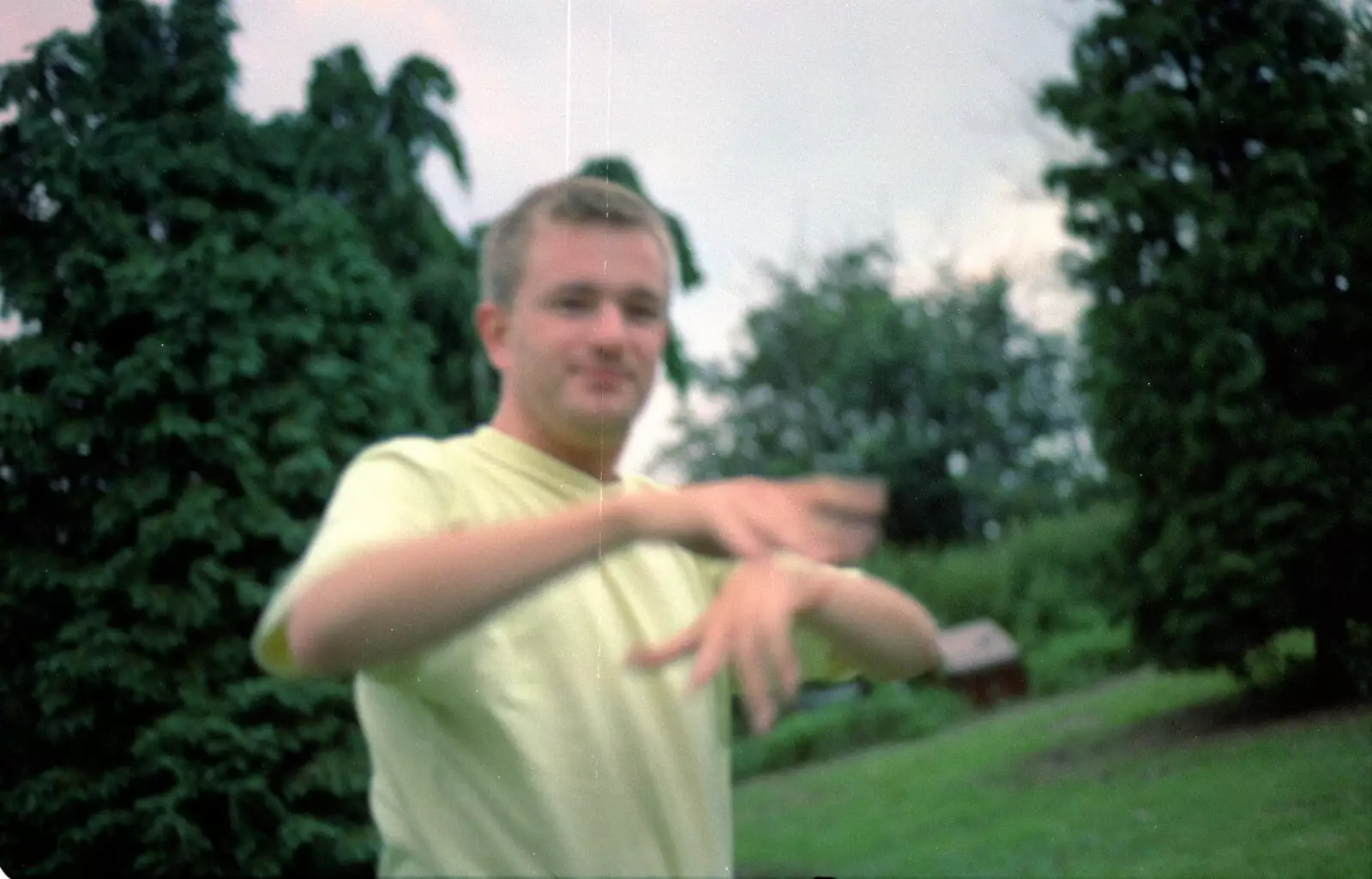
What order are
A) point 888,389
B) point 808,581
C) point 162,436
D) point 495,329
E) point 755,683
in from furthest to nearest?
point 162,436 < point 888,389 < point 495,329 < point 808,581 < point 755,683

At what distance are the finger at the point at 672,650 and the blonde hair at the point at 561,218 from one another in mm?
467

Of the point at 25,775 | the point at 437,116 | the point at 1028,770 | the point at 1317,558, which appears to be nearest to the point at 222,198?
the point at 437,116

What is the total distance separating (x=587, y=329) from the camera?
100 centimetres

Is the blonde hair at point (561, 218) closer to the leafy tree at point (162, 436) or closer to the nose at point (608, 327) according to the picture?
the nose at point (608, 327)

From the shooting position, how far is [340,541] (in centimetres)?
76

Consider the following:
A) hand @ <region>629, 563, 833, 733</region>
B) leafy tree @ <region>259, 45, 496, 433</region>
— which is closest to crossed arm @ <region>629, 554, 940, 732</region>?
hand @ <region>629, 563, 833, 733</region>

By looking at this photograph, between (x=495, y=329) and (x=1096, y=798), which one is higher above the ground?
(x=495, y=329)

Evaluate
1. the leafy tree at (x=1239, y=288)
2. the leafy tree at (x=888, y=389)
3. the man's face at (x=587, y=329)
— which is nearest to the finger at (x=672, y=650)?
the man's face at (x=587, y=329)

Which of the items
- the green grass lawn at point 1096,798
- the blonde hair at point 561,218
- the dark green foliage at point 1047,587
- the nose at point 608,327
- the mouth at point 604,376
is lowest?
the green grass lawn at point 1096,798

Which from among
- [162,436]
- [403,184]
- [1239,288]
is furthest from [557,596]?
[403,184]

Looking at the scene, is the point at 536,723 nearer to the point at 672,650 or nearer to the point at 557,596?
the point at 557,596

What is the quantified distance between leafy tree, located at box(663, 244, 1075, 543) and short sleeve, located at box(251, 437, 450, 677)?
116 centimetres

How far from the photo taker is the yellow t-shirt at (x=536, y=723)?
92cm

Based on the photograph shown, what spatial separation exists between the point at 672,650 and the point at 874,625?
36 cm
